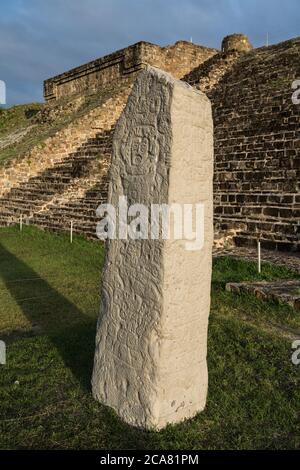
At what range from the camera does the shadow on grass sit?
12.3 ft

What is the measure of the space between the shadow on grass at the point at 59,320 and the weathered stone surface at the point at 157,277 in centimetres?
63

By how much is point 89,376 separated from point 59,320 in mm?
1826

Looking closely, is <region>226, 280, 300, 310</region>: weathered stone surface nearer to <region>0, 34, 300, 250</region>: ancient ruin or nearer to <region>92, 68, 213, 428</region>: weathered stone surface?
<region>0, 34, 300, 250</region>: ancient ruin

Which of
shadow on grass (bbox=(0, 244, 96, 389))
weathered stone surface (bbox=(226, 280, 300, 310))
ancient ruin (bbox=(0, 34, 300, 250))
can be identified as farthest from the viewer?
ancient ruin (bbox=(0, 34, 300, 250))

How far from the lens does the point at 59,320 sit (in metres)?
5.15

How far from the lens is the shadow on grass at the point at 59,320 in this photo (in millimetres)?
3760

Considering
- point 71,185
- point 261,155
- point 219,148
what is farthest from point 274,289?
point 71,185

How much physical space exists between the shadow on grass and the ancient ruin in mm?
3842

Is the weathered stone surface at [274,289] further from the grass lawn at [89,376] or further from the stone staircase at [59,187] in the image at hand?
the stone staircase at [59,187]

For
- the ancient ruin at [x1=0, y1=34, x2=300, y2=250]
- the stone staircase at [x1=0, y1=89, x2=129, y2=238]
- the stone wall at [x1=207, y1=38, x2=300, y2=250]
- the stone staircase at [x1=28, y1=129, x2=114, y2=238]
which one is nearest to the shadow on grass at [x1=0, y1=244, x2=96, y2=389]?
the stone staircase at [x1=28, y1=129, x2=114, y2=238]

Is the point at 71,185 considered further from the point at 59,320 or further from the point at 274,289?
the point at 274,289

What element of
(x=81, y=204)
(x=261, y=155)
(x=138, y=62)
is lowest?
(x=81, y=204)
